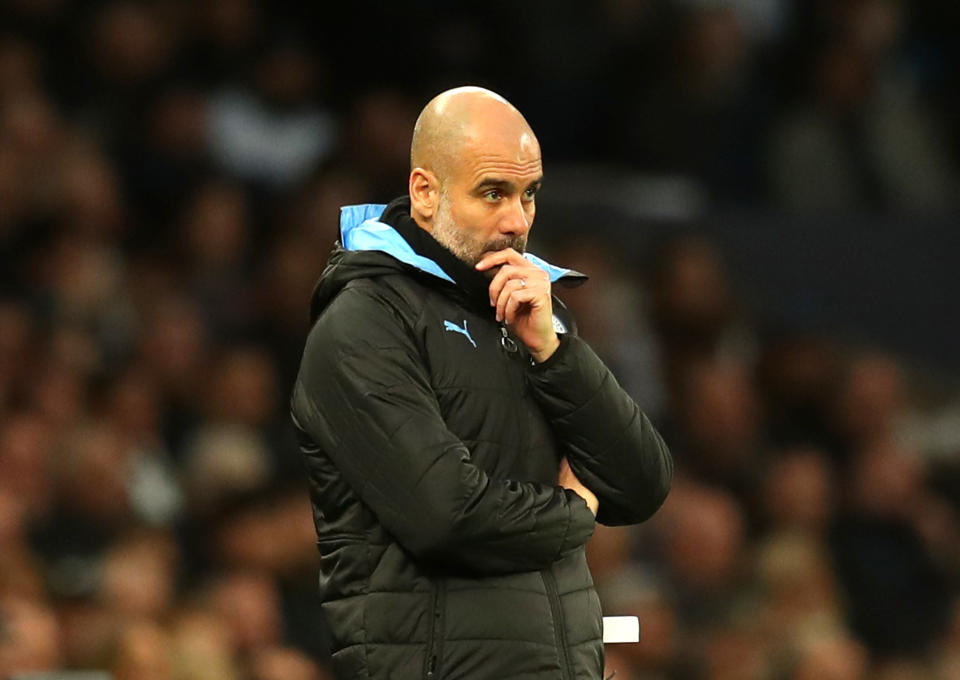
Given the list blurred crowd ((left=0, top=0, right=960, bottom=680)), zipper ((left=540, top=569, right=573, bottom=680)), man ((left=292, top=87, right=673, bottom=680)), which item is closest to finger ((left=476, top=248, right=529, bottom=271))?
man ((left=292, top=87, right=673, bottom=680))

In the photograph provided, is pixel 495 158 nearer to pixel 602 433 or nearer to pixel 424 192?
pixel 424 192

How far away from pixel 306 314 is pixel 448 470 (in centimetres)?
366

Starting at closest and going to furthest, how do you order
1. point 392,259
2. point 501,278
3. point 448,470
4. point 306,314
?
point 448,470 < point 501,278 < point 392,259 < point 306,314

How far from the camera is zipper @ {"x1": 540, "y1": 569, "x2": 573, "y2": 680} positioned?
9.70 ft

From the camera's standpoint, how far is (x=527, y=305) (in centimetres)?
296

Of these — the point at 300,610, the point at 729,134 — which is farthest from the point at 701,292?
the point at 300,610

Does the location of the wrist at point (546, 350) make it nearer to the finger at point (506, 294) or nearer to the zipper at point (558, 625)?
the finger at point (506, 294)

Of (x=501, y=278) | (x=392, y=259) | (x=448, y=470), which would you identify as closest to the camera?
(x=448, y=470)

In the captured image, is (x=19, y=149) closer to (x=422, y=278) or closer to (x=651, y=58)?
(x=651, y=58)

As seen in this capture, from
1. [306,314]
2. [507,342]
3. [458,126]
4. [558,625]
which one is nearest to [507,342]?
[507,342]

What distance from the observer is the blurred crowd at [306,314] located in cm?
556

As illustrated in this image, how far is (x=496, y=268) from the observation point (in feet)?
10.0

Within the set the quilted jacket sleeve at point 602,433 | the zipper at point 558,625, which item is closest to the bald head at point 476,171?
the quilted jacket sleeve at point 602,433

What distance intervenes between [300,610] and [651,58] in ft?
11.3
